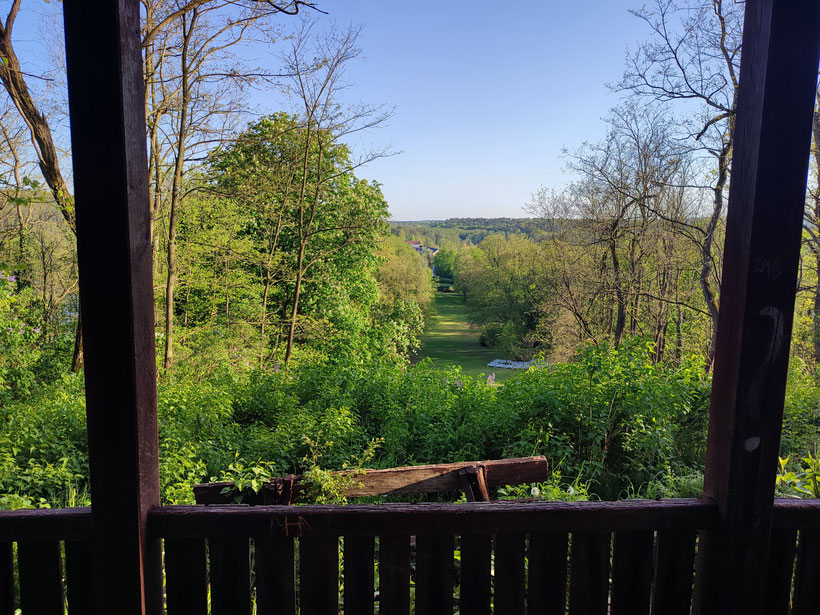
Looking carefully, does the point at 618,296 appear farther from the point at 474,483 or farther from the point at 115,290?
the point at 115,290

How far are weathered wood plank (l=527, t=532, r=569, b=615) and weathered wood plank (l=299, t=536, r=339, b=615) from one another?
0.53 metres

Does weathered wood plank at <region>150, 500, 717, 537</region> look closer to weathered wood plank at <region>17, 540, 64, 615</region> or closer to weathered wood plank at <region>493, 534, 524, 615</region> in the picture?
weathered wood plank at <region>493, 534, 524, 615</region>

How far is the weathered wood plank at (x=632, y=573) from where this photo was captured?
1.38 m

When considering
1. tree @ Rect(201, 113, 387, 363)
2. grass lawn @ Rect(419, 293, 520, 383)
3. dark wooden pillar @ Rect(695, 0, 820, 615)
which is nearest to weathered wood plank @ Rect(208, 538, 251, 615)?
dark wooden pillar @ Rect(695, 0, 820, 615)

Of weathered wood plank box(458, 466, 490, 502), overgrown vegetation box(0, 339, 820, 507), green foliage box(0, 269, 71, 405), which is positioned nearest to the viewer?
weathered wood plank box(458, 466, 490, 502)

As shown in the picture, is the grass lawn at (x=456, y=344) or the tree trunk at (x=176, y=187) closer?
the tree trunk at (x=176, y=187)

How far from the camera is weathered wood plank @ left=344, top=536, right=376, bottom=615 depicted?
134 centimetres

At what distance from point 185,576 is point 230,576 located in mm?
117

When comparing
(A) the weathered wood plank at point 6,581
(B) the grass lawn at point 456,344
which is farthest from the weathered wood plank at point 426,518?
(B) the grass lawn at point 456,344

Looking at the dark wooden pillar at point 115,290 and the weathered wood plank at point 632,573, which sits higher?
the dark wooden pillar at point 115,290

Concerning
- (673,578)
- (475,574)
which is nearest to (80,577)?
(475,574)

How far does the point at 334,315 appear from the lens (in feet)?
45.1

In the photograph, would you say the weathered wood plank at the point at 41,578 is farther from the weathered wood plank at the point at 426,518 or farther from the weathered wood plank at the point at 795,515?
the weathered wood plank at the point at 795,515

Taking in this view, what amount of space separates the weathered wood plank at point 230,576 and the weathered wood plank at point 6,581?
1.74 feet
